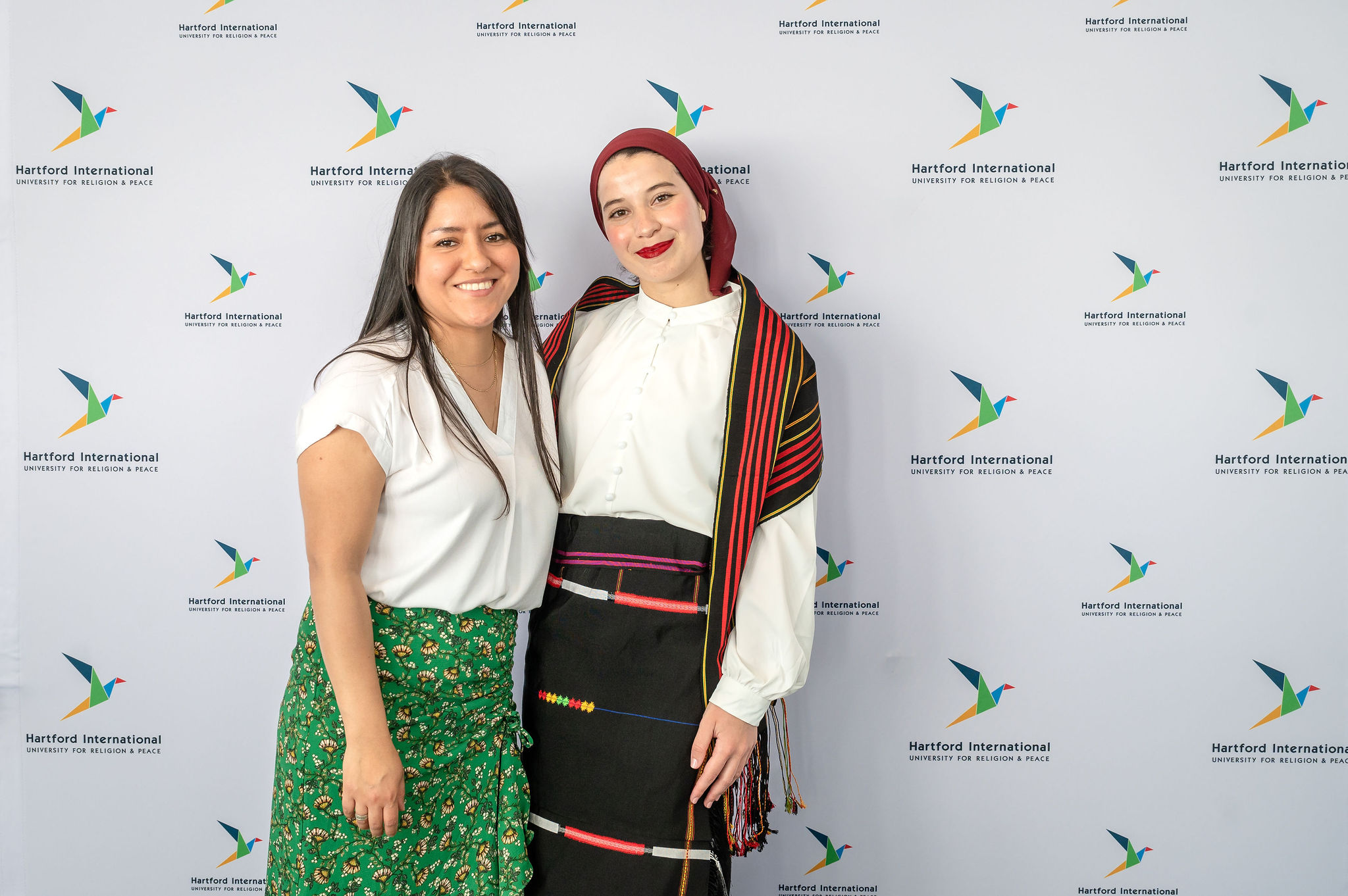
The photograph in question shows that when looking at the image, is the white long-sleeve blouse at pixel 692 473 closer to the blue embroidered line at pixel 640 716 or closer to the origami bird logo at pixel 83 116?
the blue embroidered line at pixel 640 716

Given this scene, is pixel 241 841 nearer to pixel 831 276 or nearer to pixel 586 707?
pixel 586 707

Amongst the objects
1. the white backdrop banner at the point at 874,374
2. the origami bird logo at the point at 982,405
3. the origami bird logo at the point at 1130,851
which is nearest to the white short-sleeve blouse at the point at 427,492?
the white backdrop banner at the point at 874,374

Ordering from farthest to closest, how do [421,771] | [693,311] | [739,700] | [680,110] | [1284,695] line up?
[1284,695], [680,110], [693,311], [739,700], [421,771]

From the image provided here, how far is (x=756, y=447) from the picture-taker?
63.3 inches

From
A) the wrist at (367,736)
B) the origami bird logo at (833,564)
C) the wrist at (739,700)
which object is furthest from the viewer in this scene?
the origami bird logo at (833,564)

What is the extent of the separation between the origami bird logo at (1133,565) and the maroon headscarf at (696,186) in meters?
1.25

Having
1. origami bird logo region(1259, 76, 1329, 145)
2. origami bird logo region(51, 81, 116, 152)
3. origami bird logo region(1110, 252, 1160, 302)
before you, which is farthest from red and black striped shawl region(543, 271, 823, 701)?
origami bird logo region(51, 81, 116, 152)

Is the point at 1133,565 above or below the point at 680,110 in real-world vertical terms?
below

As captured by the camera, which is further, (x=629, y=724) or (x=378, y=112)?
(x=378, y=112)

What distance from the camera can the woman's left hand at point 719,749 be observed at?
1.58 meters

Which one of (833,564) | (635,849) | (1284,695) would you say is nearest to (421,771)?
(635,849)

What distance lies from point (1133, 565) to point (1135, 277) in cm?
74

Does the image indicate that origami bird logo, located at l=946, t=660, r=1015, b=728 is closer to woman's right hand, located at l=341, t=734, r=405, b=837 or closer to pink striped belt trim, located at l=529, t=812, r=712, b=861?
pink striped belt trim, located at l=529, t=812, r=712, b=861

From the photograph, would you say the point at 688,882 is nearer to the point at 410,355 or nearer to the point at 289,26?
the point at 410,355
